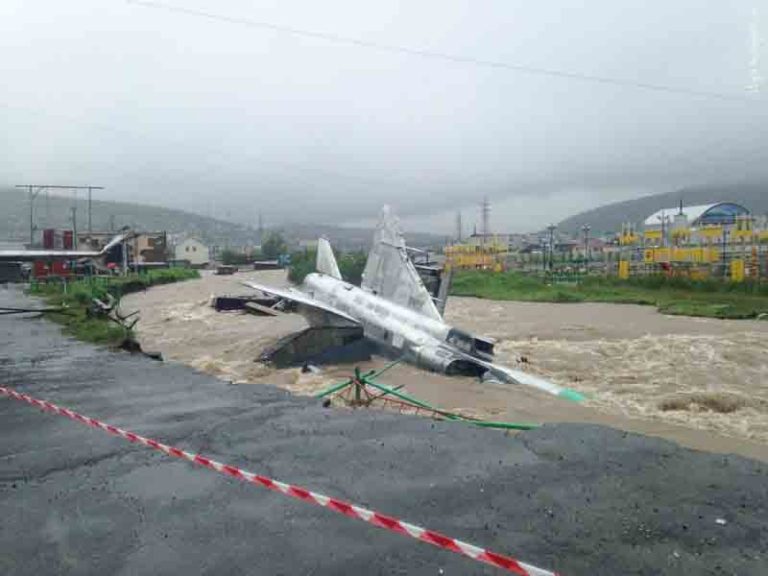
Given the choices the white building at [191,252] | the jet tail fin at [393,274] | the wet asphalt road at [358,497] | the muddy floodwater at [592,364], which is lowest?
the muddy floodwater at [592,364]

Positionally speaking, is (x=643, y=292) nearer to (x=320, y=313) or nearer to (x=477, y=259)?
(x=320, y=313)

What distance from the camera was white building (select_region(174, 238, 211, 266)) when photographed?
101469mm

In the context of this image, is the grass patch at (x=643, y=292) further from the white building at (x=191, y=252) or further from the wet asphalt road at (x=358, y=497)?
the white building at (x=191, y=252)

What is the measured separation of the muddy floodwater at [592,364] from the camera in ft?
40.5

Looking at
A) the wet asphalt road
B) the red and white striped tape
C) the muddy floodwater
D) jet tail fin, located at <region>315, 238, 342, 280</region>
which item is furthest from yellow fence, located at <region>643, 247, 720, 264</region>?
the red and white striped tape

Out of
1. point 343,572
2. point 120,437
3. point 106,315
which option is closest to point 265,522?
point 343,572

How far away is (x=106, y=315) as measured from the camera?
2316cm

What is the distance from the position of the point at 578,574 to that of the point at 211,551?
2.98 meters

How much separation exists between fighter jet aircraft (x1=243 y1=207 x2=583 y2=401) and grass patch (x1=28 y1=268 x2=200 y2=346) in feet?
18.6

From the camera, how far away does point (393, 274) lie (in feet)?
68.8

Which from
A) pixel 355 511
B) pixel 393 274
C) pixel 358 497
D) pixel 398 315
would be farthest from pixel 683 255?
pixel 355 511

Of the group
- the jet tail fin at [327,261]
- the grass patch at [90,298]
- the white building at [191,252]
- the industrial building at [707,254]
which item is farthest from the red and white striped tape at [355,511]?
the white building at [191,252]

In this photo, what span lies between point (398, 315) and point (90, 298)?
67.3ft

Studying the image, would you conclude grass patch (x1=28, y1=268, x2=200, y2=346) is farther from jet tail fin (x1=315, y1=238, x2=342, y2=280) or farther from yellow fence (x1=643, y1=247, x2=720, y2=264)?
yellow fence (x1=643, y1=247, x2=720, y2=264)
